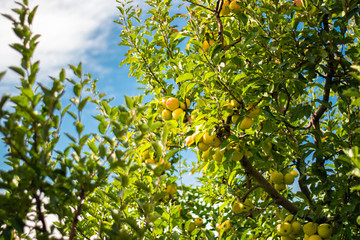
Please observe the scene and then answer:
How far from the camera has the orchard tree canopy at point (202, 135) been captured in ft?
4.01

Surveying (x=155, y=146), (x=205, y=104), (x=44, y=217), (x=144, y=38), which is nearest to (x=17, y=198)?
(x=44, y=217)

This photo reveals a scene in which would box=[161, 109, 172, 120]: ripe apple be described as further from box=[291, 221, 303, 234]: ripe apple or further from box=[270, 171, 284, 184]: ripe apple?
box=[291, 221, 303, 234]: ripe apple

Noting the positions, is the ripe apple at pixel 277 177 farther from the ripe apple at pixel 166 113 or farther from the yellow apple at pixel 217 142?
the ripe apple at pixel 166 113

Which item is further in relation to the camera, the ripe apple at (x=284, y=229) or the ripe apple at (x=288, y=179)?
the ripe apple at (x=288, y=179)

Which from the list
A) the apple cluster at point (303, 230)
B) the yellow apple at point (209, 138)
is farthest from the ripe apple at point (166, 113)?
the apple cluster at point (303, 230)

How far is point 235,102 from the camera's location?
229 cm

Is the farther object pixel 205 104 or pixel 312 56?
pixel 312 56

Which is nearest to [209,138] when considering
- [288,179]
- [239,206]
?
[239,206]

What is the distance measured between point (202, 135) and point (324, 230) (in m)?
1.29

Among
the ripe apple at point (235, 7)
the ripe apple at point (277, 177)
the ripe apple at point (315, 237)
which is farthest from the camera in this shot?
the ripe apple at point (277, 177)

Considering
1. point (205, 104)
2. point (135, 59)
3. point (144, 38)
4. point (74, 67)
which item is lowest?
point (74, 67)

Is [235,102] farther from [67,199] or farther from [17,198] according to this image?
[17,198]

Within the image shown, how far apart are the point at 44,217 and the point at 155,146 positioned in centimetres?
56

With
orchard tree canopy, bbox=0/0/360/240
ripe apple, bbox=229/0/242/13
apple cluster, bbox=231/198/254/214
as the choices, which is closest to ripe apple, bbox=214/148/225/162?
orchard tree canopy, bbox=0/0/360/240
